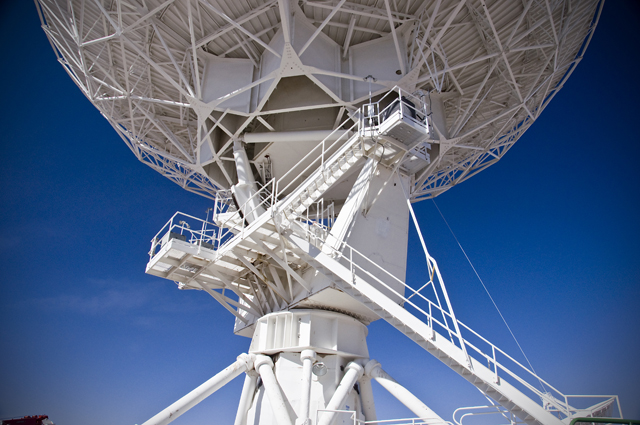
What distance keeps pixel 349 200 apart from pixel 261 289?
4.61 meters

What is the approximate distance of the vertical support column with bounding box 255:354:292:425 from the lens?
1084cm

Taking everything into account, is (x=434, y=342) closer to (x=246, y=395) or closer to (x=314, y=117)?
(x=246, y=395)

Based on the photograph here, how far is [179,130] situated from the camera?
17141 mm

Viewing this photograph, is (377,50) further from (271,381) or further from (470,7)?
(271,381)

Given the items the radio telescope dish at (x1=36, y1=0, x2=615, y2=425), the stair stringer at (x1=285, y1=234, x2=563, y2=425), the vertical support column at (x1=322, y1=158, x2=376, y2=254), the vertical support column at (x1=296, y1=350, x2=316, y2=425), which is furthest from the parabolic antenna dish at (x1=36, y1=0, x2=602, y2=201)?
the vertical support column at (x1=296, y1=350, x2=316, y2=425)

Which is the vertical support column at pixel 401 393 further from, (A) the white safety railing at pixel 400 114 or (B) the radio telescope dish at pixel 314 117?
(A) the white safety railing at pixel 400 114

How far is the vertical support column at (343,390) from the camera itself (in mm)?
10473

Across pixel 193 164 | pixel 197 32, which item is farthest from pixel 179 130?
pixel 197 32

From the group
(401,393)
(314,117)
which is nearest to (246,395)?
(401,393)

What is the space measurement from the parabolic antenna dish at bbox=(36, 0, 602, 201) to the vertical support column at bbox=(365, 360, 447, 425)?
5985mm

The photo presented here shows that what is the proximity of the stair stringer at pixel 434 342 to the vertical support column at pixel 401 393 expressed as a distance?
157 cm

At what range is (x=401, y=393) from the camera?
1115 cm

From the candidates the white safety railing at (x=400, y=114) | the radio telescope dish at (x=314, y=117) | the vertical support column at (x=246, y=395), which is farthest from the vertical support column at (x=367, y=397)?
the white safety railing at (x=400, y=114)

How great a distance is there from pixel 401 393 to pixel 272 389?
3405 millimetres
